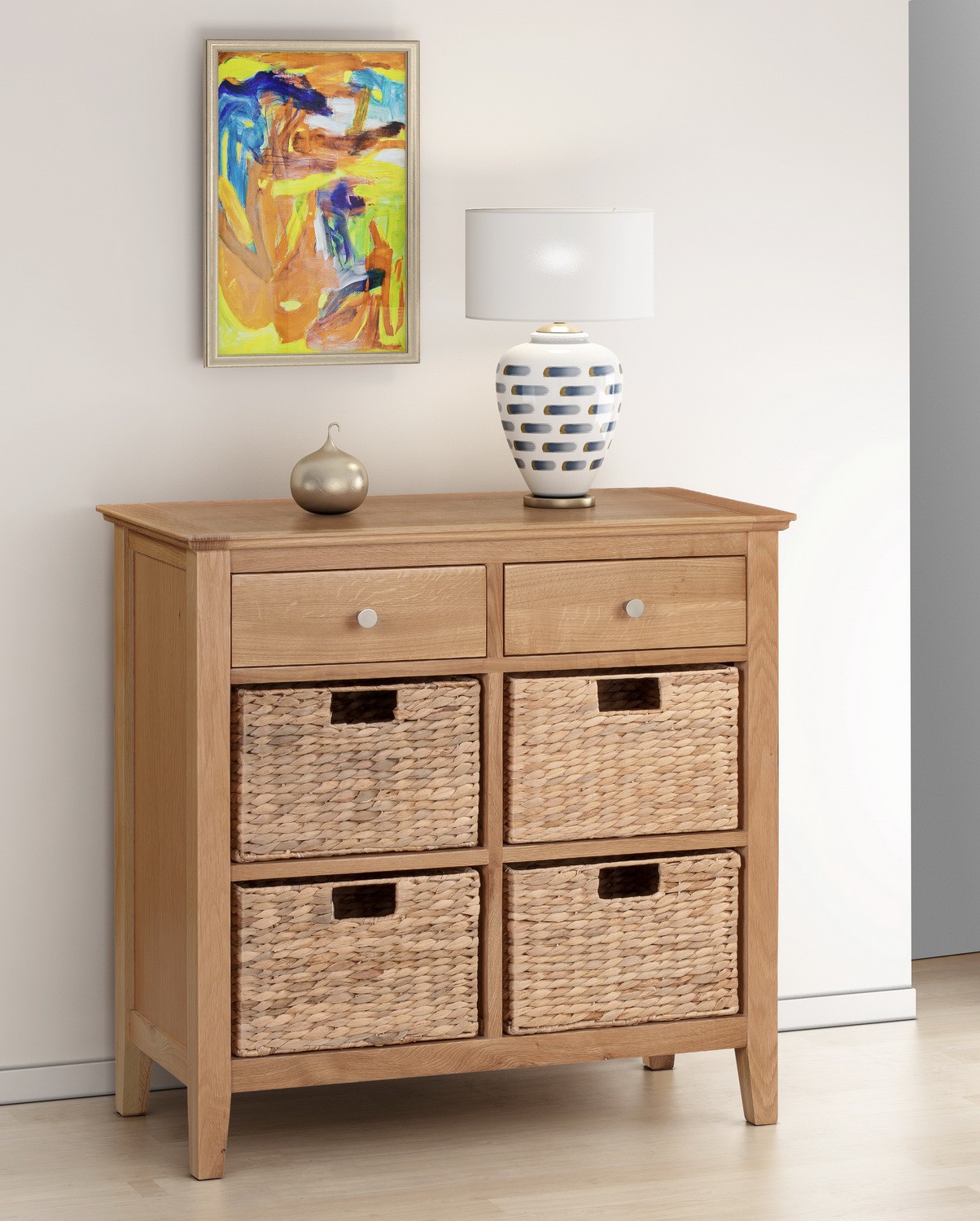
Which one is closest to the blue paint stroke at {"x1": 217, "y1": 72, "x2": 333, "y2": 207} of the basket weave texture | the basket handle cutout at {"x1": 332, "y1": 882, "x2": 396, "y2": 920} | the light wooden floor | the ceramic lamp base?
the ceramic lamp base

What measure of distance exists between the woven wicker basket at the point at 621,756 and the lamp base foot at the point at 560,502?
0.32 m

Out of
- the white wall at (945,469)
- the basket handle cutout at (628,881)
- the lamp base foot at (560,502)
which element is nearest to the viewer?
the basket handle cutout at (628,881)

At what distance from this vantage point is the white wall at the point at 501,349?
3383mm

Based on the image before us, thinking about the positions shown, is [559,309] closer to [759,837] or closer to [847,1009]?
[759,837]

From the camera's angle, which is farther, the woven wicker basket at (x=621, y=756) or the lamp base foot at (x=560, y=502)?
the lamp base foot at (x=560, y=502)

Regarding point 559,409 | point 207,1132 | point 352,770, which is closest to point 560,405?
point 559,409

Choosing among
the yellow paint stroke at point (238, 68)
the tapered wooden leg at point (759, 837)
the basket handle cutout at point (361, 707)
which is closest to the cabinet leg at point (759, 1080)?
the tapered wooden leg at point (759, 837)

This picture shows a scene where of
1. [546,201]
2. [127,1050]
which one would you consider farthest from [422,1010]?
[546,201]

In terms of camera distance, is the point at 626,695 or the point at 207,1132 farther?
the point at 626,695

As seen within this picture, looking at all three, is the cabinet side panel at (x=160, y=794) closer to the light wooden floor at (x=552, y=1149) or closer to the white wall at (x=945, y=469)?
the light wooden floor at (x=552, y=1149)

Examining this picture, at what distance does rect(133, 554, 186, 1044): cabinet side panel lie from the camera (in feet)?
10.2

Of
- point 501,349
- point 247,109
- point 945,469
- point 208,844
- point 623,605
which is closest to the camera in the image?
point 208,844

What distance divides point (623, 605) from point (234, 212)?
992mm

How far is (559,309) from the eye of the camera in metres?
3.27
